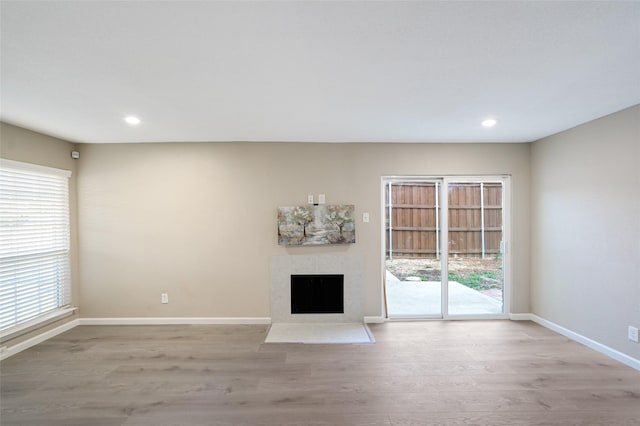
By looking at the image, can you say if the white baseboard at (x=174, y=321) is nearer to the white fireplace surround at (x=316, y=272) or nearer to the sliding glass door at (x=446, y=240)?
the white fireplace surround at (x=316, y=272)

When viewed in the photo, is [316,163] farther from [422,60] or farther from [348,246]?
[422,60]

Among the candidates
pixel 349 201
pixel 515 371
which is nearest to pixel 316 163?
pixel 349 201

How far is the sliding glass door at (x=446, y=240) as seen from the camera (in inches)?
163

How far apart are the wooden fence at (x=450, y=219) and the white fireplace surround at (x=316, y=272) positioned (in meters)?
0.64

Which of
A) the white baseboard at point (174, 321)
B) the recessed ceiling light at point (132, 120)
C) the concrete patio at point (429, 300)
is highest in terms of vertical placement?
the recessed ceiling light at point (132, 120)

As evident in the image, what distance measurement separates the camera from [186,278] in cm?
399

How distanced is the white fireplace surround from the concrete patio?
0.49m

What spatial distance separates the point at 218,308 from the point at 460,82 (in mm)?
3811

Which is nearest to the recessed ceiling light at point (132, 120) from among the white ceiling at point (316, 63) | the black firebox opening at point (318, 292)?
the white ceiling at point (316, 63)

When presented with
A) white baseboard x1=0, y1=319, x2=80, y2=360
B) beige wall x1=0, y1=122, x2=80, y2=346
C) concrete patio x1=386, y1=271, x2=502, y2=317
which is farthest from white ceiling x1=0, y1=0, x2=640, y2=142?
white baseboard x1=0, y1=319, x2=80, y2=360

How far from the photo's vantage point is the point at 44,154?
351 cm

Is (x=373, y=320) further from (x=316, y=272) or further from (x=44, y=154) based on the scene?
(x=44, y=154)

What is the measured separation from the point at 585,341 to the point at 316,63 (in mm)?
4069

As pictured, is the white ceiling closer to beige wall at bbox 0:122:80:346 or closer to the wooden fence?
beige wall at bbox 0:122:80:346
